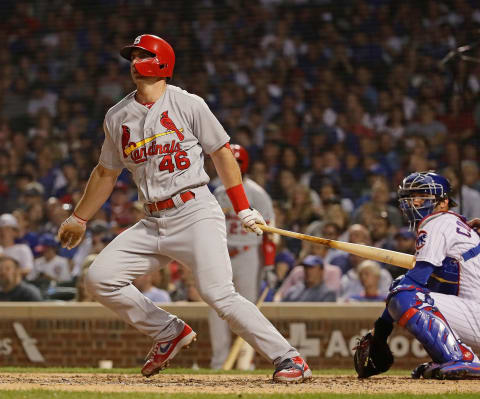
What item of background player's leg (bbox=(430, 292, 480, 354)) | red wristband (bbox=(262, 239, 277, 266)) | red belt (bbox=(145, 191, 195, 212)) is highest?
red belt (bbox=(145, 191, 195, 212))

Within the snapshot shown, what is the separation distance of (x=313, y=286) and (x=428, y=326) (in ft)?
12.7

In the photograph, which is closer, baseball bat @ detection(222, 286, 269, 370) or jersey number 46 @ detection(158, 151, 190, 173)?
jersey number 46 @ detection(158, 151, 190, 173)

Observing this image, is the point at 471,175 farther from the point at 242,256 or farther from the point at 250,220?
the point at 250,220

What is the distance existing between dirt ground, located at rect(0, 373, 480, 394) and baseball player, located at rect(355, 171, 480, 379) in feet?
0.39

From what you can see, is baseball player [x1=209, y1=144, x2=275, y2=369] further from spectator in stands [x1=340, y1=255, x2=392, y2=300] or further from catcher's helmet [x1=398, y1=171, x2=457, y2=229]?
catcher's helmet [x1=398, y1=171, x2=457, y2=229]

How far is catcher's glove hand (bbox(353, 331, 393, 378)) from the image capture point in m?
5.75

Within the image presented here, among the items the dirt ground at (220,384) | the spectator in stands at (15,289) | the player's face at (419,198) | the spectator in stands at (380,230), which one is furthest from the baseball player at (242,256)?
the player's face at (419,198)

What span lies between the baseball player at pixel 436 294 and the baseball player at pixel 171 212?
690mm

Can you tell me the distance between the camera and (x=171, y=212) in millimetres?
5301

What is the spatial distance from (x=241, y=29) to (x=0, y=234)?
5539mm

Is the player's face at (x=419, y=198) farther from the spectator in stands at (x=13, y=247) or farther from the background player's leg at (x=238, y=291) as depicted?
the spectator in stands at (x=13, y=247)

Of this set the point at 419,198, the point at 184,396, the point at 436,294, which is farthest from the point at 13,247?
the point at 184,396

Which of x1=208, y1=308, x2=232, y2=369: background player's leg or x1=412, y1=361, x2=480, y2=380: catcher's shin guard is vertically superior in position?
x1=412, y1=361, x2=480, y2=380: catcher's shin guard

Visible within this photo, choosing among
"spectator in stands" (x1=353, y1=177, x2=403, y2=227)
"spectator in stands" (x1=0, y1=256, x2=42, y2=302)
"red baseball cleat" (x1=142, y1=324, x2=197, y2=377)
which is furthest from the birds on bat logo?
"spectator in stands" (x1=0, y1=256, x2=42, y2=302)
